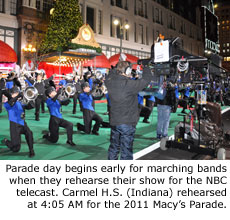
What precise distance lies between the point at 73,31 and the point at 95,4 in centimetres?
919

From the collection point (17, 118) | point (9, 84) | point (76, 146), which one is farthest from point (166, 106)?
point (9, 84)

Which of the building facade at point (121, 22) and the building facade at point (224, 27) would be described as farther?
the building facade at point (224, 27)

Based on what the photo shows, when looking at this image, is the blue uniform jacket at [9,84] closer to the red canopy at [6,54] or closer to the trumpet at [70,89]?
the trumpet at [70,89]

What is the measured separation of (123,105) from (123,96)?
15 cm

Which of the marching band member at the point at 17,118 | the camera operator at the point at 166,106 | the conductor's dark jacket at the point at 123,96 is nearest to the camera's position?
the conductor's dark jacket at the point at 123,96

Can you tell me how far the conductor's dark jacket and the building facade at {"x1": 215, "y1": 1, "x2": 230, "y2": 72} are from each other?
384 ft

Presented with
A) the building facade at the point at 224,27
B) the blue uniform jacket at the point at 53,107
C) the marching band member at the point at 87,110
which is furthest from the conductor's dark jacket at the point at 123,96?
the building facade at the point at 224,27

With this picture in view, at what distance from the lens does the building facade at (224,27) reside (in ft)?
368

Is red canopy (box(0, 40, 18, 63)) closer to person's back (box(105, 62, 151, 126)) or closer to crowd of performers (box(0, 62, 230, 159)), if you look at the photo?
crowd of performers (box(0, 62, 230, 159))

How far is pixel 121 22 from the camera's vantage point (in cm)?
3111

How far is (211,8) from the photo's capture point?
58.2 meters

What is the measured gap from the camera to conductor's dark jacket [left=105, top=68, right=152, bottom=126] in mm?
3732

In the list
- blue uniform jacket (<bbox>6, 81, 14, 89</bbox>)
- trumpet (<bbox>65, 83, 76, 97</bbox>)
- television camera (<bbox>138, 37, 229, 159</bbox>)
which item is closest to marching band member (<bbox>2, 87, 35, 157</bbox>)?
television camera (<bbox>138, 37, 229, 159</bbox>)

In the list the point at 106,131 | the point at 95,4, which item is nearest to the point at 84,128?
the point at 106,131
